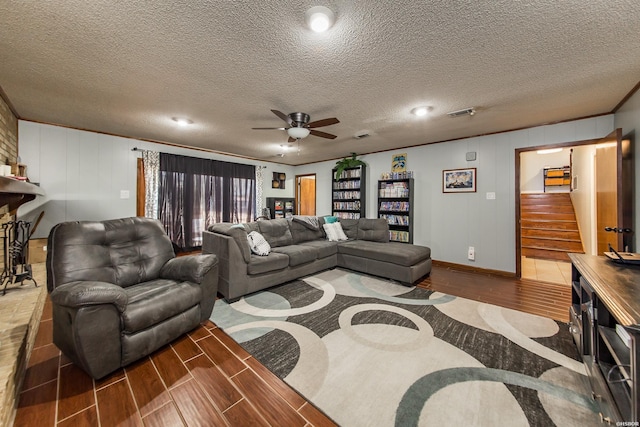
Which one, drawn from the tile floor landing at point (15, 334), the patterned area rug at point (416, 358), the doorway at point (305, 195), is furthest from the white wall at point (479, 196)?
the tile floor landing at point (15, 334)

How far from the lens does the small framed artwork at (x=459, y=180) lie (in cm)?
445

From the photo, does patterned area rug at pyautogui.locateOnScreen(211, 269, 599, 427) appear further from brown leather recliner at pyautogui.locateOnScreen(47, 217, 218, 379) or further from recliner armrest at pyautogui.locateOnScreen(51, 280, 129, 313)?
recliner armrest at pyautogui.locateOnScreen(51, 280, 129, 313)

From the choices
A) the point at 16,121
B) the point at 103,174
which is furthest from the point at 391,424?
the point at 16,121

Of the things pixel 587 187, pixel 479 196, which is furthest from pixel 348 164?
pixel 587 187

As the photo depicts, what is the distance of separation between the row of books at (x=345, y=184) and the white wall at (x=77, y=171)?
408 cm

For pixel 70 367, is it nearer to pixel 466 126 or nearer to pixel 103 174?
pixel 103 174

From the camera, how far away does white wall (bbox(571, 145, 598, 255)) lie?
4691mm

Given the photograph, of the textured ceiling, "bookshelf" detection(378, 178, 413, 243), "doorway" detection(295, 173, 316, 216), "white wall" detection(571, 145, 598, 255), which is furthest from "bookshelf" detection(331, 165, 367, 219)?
"white wall" detection(571, 145, 598, 255)

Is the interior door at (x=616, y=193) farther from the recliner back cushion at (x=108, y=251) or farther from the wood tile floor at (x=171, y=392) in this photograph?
the recliner back cushion at (x=108, y=251)

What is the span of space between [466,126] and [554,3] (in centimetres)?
255

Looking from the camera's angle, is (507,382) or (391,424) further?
(507,382)

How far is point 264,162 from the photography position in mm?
6977

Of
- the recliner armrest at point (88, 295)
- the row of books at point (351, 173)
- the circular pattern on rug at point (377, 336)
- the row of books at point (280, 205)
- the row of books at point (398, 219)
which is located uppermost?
the row of books at point (351, 173)

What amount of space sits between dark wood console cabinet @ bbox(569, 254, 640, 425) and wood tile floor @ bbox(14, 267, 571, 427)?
1380 mm
